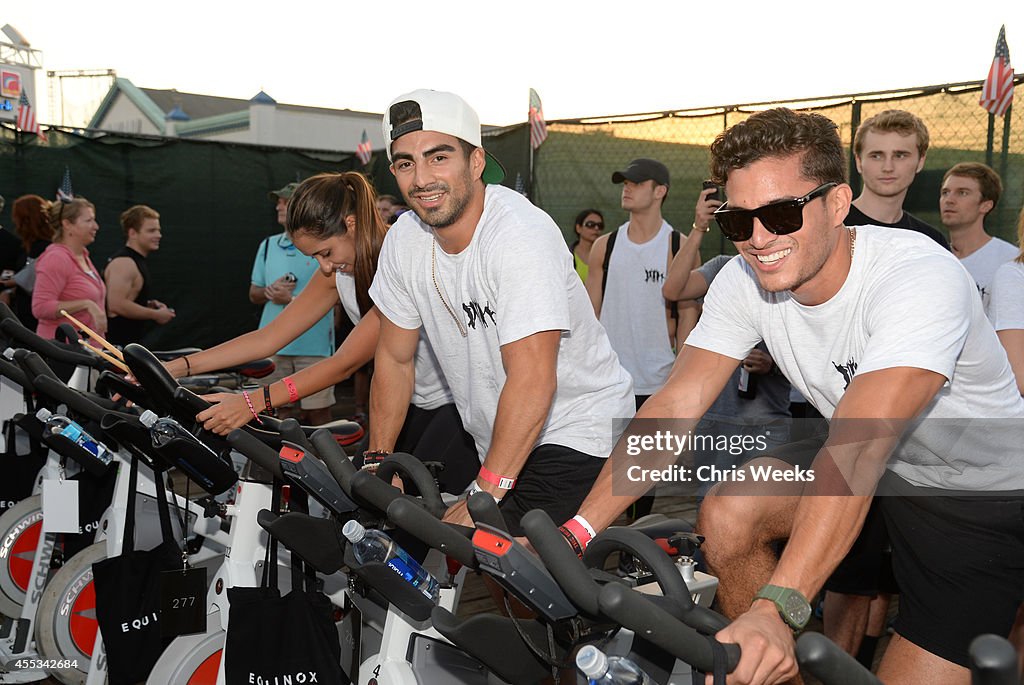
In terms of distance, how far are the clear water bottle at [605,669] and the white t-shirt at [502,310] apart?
1.17 meters

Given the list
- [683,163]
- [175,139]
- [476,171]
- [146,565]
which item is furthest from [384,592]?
[175,139]

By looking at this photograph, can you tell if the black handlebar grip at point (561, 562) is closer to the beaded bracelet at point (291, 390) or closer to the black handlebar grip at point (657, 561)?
the black handlebar grip at point (657, 561)

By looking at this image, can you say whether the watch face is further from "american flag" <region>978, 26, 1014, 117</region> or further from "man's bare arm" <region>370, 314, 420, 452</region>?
"american flag" <region>978, 26, 1014, 117</region>

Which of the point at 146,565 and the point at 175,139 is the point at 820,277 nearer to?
the point at 146,565

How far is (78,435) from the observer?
3580mm

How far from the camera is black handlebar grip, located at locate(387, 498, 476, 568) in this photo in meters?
1.61

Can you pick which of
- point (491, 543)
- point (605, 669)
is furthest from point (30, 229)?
point (605, 669)

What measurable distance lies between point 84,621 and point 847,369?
3106 mm

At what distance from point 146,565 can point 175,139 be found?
9356mm

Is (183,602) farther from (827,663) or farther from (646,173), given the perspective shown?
(646,173)

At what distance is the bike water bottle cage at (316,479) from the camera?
210 cm

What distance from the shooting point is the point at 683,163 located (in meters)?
7.80

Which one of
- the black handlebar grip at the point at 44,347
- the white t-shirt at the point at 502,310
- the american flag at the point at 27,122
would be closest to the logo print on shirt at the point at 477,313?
the white t-shirt at the point at 502,310

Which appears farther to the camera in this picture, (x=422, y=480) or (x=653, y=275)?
(x=653, y=275)
